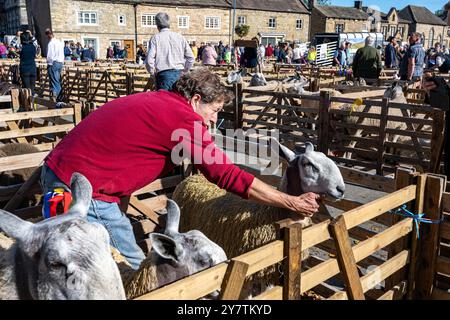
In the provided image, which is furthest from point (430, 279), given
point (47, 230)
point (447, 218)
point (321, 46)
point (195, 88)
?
point (321, 46)

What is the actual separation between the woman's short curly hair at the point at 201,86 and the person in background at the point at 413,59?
9.80m

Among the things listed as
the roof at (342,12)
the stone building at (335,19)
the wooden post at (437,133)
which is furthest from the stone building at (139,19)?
the wooden post at (437,133)

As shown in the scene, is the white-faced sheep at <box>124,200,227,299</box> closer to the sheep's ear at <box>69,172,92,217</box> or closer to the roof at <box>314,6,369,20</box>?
the sheep's ear at <box>69,172,92,217</box>

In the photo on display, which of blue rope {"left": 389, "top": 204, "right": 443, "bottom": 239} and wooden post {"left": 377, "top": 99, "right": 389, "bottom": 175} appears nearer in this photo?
blue rope {"left": 389, "top": 204, "right": 443, "bottom": 239}

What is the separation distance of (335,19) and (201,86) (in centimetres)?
5460

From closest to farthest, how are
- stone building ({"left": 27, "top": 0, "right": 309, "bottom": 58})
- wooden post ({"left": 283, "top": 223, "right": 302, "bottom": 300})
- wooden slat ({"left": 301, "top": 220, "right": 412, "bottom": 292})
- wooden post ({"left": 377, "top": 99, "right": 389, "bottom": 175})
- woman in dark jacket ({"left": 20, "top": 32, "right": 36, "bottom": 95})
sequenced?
wooden post ({"left": 283, "top": 223, "right": 302, "bottom": 300}), wooden slat ({"left": 301, "top": 220, "right": 412, "bottom": 292}), wooden post ({"left": 377, "top": 99, "right": 389, "bottom": 175}), woman in dark jacket ({"left": 20, "top": 32, "right": 36, "bottom": 95}), stone building ({"left": 27, "top": 0, "right": 309, "bottom": 58})

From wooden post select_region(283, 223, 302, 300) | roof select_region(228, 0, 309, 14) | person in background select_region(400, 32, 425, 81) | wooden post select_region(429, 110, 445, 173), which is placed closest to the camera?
wooden post select_region(283, 223, 302, 300)

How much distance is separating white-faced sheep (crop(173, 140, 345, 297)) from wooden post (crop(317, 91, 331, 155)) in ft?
13.6

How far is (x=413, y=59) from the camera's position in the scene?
11.4 m

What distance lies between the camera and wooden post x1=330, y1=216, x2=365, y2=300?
2.52 m

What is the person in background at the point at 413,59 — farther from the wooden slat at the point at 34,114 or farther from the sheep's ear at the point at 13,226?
the sheep's ear at the point at 13,226

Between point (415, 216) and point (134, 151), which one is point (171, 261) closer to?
point (134, 151)

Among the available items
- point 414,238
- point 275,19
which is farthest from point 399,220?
point 275,19

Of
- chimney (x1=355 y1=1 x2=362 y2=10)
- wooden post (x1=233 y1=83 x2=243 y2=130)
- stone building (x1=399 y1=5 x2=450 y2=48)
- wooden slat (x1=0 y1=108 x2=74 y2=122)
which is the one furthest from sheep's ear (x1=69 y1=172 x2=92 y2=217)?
stone building (x1=399 y1=5 x2=450 y2=48)
